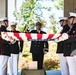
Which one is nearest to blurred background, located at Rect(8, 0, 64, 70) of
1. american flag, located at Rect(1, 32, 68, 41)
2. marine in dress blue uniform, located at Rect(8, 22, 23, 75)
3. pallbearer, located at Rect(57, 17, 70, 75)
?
marine in dress blue uniform, located at Rect(8, 22, 23, 75)

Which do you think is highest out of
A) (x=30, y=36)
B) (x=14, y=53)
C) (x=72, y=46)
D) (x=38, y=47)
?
(x=30, y=36)

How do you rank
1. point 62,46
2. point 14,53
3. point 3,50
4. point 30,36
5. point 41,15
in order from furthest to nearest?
point 41,15
point 14,53
point 62,46
point 3,50
point 30,36

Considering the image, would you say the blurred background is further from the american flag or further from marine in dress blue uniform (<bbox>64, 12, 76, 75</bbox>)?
the american flag

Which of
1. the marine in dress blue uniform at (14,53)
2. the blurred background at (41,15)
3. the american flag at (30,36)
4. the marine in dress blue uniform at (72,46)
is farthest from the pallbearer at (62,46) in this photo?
the blurred background at (41,15)

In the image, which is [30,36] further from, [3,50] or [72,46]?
[72,46]

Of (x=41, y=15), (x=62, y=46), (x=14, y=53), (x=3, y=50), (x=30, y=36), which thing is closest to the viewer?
(x=30, y=36)

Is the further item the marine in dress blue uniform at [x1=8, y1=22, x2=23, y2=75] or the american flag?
the marine in dress blue uniform at [x1=8, y1=22, x2=23, y2=75]

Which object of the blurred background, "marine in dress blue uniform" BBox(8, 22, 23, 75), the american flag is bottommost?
"marine in dress blue uniform" BBox(8, 22, 23, 75)

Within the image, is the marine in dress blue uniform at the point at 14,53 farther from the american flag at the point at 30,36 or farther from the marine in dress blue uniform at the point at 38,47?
the american flag at the point at 30,36

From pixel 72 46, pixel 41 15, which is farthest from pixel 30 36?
pixel 41 15

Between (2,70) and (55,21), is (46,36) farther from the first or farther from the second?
(55,21)

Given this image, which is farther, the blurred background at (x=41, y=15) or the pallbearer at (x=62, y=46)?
the blurred background at (x=41, y=15)

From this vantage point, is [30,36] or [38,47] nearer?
[30,36]

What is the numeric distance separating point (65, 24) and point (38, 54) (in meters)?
0.93
